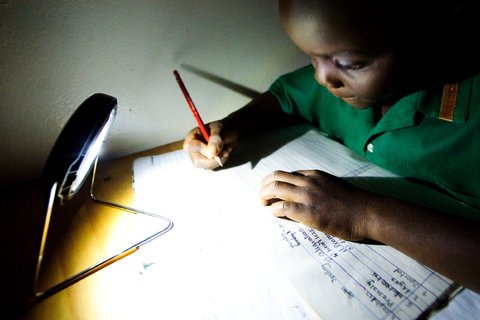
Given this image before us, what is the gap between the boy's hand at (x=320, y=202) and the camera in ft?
1.17

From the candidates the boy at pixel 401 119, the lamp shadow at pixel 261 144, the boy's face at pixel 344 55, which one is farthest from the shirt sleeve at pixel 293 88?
the boy's face at pixel 344 55

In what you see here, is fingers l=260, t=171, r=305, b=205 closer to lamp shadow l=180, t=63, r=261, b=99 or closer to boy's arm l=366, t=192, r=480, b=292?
boy's arm l=366, t=192, r=480, b=292

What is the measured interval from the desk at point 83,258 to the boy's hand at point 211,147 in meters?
0.16

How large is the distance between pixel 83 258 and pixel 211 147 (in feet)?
0.96

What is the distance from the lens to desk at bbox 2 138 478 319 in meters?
0.34

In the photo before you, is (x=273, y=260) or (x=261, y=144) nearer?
(x=273, y=260)

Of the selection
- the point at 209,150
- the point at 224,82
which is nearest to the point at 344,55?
the point at 209,150

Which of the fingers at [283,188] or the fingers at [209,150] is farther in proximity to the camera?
the fingers at [209,150]

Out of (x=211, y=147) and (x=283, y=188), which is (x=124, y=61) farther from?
(x=283, y=188)

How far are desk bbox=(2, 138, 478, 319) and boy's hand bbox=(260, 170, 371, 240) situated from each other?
7.6 inches

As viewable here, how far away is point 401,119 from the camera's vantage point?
1.54 ft

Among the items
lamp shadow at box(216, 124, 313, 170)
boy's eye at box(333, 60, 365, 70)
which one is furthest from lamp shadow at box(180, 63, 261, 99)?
boy's eye at box(333, 60, 365, 70)

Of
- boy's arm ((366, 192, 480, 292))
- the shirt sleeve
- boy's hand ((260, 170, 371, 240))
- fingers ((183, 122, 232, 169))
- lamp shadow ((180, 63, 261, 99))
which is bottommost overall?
boy's arm ((366, 192, 480, 292))

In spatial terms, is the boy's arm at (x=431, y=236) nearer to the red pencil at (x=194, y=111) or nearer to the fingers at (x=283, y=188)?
the fingers at (x=283, y=188)
